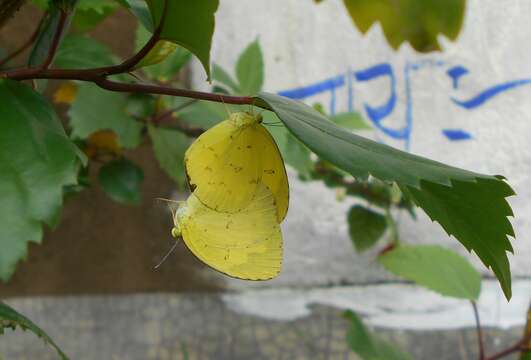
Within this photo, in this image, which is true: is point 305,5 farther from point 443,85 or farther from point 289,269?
point 289,269

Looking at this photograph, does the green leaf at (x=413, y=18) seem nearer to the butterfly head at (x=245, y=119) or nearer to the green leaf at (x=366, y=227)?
the butterfly head at (x=245, y=119)

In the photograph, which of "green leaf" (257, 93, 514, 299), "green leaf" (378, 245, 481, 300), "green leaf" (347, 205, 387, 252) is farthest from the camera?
"green leaf" (347, 205, 387, 252)

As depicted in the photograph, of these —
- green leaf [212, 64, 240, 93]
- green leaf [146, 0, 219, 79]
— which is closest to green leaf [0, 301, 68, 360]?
green leaf [146, 0, 219, 79]

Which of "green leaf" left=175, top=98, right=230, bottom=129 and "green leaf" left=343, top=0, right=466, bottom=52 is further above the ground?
"green leaf" left=343, top=0, right=466, bottom=52

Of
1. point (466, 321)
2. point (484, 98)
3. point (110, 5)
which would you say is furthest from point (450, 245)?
point (110, 5)

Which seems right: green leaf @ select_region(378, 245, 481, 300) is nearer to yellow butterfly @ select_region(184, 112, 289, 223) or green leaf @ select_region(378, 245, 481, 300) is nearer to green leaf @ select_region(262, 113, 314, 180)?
green leaf @ select_region(262, 113, 314, 180)

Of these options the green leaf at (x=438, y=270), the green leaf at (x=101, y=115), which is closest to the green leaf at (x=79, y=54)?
the green leaf at (x=101, y=115)

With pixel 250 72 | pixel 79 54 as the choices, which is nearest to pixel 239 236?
pixel 79 54
